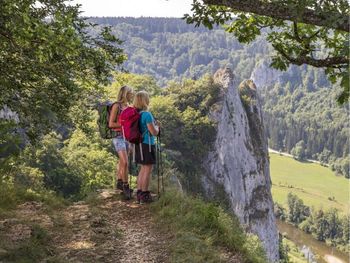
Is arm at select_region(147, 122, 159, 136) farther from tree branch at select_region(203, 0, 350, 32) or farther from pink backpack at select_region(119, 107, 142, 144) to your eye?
tree branch at select_region(203, 0, 350, 32)

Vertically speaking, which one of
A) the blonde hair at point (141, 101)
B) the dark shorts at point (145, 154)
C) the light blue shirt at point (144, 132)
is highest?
the blonde hair at point (141, 101)

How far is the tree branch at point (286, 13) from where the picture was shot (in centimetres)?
504

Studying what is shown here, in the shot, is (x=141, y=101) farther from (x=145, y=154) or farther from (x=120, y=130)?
(x=120, y=130)

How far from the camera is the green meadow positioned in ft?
493

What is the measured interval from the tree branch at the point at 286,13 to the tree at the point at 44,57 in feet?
7.22

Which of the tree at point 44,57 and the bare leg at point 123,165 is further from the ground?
the tree at point 44,57

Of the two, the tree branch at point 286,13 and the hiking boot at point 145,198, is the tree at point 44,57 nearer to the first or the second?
the tree branch at point 286,13

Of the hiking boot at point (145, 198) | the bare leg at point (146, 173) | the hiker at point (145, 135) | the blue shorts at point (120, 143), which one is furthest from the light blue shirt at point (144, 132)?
the hiking boot at point (145, 198)

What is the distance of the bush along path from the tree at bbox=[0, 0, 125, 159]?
1.78 metres

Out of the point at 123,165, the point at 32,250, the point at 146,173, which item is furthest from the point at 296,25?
the point at 123,165

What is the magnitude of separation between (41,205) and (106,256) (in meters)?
3.59

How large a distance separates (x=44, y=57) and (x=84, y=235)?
3756mm

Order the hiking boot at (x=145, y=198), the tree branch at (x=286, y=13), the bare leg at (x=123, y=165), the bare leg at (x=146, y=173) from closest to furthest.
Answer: the tree branch at (x=286, y=13)
the bare leg at (x=146, y=173)
the hiking boot at (x=145, y=198)
the bare leg at (x=123, y=165)

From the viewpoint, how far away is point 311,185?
170375 mm
